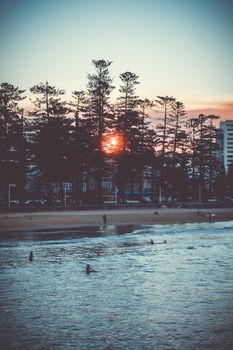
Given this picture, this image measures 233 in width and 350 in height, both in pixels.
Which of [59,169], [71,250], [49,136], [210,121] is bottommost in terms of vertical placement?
[71,250]

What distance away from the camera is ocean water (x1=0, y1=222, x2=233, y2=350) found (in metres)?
8.33

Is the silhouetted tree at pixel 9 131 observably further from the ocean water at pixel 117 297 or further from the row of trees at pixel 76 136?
the ocean water at pixel 117 297

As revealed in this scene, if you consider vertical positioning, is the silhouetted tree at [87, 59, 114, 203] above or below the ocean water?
above

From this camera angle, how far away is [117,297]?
11.9 m

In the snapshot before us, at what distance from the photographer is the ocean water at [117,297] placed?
833 cm

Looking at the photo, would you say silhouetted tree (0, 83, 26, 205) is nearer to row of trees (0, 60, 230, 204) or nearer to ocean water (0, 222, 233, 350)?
row of trees (0, 60, 230, 204)

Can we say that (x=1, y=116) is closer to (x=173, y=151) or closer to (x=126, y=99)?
(x=126, y=99)

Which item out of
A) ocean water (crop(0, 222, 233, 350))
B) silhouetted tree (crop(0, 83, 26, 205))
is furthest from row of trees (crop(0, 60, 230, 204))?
ocean water (crop(0, 222, 233, 350))

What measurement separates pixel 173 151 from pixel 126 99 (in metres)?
16.2

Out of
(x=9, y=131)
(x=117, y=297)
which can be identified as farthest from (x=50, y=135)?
(x=117, y=297)

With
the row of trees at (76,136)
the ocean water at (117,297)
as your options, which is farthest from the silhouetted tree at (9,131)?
the ocean water at (117,297)

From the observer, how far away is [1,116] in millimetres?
57469

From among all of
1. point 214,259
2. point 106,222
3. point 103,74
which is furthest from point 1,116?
point 214,259

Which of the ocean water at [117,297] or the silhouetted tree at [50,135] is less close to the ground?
the silhouetted tree at [50,135]
